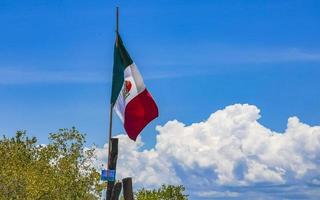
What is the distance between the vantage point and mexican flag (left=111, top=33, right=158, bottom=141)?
24609 mm

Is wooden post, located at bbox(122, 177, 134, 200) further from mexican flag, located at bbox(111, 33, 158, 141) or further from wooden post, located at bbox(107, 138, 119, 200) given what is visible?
mexican flag, located at bbox(111, 33, 158, 141)

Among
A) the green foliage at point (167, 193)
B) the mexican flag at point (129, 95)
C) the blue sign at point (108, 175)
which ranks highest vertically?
the green foliage at point (167, 193)

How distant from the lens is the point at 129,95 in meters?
24.9

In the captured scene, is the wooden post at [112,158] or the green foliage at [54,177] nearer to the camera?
the wooden post at [112,158]

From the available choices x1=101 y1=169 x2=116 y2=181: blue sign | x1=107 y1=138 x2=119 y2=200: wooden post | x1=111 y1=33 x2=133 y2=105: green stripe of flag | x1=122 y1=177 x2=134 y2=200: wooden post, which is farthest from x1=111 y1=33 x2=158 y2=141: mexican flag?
x1=122 y1=177 x2=134 y2=200: wooden post

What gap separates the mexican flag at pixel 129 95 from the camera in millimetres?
24609

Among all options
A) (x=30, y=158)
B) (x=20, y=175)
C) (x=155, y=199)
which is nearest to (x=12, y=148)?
(x=30, y=158)

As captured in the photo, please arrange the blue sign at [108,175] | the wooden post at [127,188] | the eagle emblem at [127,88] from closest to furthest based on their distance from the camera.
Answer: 1. the blue sign at [108,175]
2. the eagle emblem at [127,88]
3. the wooden post at [127,188]

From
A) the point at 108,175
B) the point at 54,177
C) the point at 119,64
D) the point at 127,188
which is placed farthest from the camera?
the point at 54,177

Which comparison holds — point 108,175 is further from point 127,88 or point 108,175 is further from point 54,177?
point 54,177

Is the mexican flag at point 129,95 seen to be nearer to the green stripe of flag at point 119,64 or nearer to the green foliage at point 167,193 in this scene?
the green stripe of flag at point 119,64

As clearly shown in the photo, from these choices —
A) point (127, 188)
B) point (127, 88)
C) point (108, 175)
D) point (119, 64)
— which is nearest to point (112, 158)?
point (108, 175)

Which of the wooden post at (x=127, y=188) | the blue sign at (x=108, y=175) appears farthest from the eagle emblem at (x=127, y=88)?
the wooden post at (x=127, y=188)

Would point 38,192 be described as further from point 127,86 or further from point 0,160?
point 127,86
